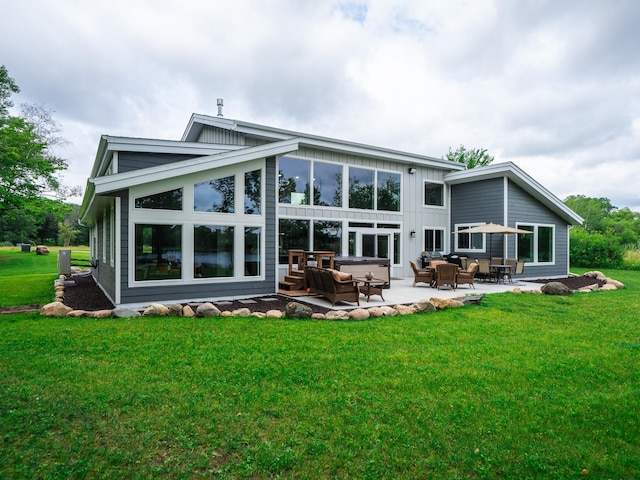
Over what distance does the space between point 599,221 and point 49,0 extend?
53618mm

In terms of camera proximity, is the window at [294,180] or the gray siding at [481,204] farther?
the gray siding at [481,204]

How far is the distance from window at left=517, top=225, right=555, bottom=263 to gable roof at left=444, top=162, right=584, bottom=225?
88cm

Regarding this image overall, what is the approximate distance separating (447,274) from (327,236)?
4.32 m

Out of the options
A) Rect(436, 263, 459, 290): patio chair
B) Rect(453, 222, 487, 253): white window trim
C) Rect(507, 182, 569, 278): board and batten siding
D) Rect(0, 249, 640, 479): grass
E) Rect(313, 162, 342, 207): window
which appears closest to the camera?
Rect(0, 249, 640, 479): grass

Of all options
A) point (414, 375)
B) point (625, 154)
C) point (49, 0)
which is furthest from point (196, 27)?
point (625, 154)

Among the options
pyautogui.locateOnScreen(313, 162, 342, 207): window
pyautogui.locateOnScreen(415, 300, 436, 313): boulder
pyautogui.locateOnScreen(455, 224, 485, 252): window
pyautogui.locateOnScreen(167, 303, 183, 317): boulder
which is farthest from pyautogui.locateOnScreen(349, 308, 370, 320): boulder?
pyautogui.locateOnScreen(455, 224, 485, 252): window

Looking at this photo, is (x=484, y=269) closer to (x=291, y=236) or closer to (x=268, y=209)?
(x=291, y=236)

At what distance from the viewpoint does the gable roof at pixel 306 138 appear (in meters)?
11.1

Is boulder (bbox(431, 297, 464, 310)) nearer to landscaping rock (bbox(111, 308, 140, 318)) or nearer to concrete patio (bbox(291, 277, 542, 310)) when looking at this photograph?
concrete patio (bbox(291, 277, 542, 310))

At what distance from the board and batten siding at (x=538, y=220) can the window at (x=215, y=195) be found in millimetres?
11015

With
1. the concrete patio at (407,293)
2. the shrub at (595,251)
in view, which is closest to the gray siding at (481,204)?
the concrete patio at (407,293)

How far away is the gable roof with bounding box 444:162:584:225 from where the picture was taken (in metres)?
13.7

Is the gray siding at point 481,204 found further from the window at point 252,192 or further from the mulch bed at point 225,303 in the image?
the window at point 252,192

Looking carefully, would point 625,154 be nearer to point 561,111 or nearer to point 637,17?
point 561,111
